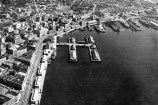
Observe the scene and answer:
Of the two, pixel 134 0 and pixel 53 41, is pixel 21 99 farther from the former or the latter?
pixel 134 0

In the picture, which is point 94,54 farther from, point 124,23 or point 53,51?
point 124,23

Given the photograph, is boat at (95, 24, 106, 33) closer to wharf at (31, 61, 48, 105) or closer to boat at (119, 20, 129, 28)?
boat at (119, 20, 129, 28)

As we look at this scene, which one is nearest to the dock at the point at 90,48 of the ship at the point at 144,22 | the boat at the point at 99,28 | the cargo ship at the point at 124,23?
the boat at the point at 99,28

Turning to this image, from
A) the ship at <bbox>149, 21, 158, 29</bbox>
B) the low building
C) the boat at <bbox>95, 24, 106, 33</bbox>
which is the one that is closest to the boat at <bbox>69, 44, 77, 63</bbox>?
the low building

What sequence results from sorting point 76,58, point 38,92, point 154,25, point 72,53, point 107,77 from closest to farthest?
1. point 38,92
2. point 107,77
3. point 76,58
4. point 72,53
5. point 154,25

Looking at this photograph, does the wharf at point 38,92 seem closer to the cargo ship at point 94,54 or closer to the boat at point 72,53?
the boat at point 72,53

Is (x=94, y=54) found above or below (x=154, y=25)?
below

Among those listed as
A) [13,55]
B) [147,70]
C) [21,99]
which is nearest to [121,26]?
[147,70]

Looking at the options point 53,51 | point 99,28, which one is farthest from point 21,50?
point 99,28
